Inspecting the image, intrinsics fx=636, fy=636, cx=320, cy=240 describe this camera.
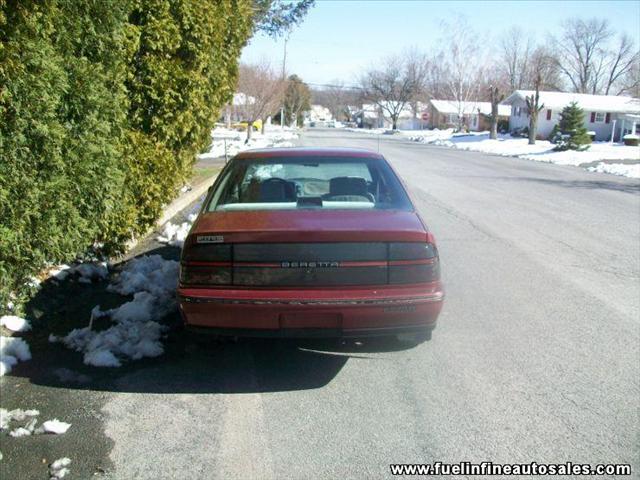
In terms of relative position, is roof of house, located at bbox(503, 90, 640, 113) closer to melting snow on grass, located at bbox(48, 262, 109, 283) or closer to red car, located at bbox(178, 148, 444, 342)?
melting snow on grass, located at bbox(48, 262, 109, 283)

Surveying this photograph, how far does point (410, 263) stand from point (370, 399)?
0.88 meters

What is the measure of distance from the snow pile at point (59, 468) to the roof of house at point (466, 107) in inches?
2929

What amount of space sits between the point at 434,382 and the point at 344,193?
1600mm

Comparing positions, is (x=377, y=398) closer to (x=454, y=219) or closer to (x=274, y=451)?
(x=274, y=451)

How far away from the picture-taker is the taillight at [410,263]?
3961 millimetres

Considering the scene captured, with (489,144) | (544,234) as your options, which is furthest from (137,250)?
(489,144)

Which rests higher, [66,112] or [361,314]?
[66,112]

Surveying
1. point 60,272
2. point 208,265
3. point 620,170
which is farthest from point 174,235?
Answer: point 620,170

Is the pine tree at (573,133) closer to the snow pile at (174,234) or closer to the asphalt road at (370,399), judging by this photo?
the snow pile at (174,234)

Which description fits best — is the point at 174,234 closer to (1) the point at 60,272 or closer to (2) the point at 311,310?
(1) the point at 60,272

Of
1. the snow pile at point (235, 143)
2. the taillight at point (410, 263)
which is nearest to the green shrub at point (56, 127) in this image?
the taillight at point (410, 263)

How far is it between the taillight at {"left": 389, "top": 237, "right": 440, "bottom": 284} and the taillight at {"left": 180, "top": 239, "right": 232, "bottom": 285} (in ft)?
3.34

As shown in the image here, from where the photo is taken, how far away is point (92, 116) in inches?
202

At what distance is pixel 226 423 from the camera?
362cm
